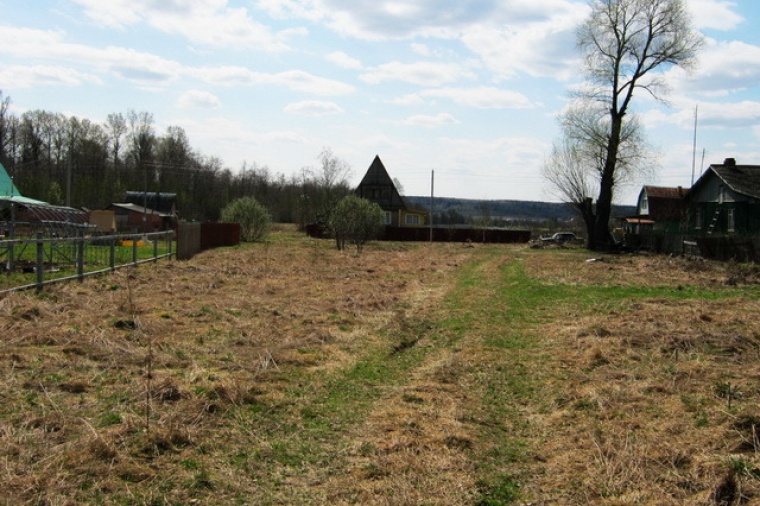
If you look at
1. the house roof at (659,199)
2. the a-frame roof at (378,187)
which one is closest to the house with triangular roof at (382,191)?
the a-frame roof at (378,187)

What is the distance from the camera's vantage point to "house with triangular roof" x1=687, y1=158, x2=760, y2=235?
3847 centimetres

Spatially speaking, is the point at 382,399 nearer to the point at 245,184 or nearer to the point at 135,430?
the point at 135,430

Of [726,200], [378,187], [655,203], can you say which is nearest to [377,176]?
[378,187]

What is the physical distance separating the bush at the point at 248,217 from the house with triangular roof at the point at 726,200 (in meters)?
29.1

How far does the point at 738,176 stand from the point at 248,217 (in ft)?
107

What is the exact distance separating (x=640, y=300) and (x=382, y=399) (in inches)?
413

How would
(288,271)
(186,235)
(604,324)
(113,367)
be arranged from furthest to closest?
1. (186,235)
2. (288,271)
3. (604,324)
4. (113,367)

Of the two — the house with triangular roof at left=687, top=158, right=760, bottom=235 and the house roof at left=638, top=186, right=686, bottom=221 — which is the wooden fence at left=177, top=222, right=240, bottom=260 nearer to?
the house with triangular roof at left=687, top=158, right=760, bottom=235

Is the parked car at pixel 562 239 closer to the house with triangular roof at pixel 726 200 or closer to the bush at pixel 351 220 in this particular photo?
the house with triangular roof at pixel 726 200

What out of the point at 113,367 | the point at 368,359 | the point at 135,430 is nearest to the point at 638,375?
the point at 368,359

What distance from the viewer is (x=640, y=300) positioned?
15.4 metres

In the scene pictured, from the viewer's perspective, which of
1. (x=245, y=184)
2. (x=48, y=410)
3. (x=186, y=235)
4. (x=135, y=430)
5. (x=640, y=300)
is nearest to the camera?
(x=135, y=430)

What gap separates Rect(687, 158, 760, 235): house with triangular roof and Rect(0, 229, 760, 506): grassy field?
29042 millimetres

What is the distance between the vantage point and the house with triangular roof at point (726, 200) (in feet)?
126
